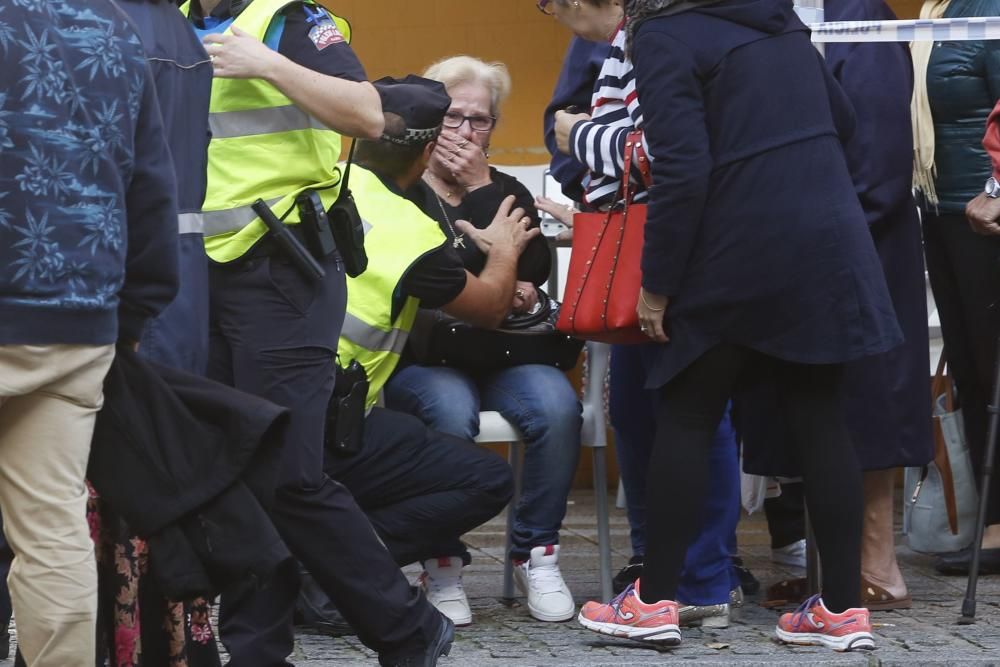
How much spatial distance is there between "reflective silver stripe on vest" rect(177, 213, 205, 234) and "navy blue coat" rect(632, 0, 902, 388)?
1138 mm

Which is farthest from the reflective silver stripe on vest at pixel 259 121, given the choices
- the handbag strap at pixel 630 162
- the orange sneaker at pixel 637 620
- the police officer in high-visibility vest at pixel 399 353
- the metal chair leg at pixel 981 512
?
the metal chair leg at pixel 981 512

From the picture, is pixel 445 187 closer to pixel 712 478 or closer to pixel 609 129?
pixel 609 129

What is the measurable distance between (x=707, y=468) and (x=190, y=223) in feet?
4.75

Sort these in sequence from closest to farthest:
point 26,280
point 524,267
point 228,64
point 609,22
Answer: point 26,280 < point 228,64 < point 609,22 < point 524,267

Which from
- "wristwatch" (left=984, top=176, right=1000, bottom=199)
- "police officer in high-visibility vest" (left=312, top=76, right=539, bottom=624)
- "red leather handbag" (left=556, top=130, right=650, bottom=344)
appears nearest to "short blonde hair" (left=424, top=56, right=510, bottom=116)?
"police officer in high-visibility vest" (left=312, top=76, right=539, bottom=624)

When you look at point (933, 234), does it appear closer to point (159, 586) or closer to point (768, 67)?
point (768, 67)

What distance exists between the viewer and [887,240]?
498 cm

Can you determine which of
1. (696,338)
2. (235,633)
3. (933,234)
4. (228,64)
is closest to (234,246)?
(228,64)

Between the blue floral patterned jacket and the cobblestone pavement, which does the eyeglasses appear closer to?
the cobblestone pavement

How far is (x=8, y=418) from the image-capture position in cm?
312

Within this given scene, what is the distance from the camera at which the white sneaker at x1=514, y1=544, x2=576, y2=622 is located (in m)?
4.96

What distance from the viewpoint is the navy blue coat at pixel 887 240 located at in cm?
486

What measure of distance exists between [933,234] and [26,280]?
130 inches

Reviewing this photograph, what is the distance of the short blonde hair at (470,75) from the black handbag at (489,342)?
0.69 meters
